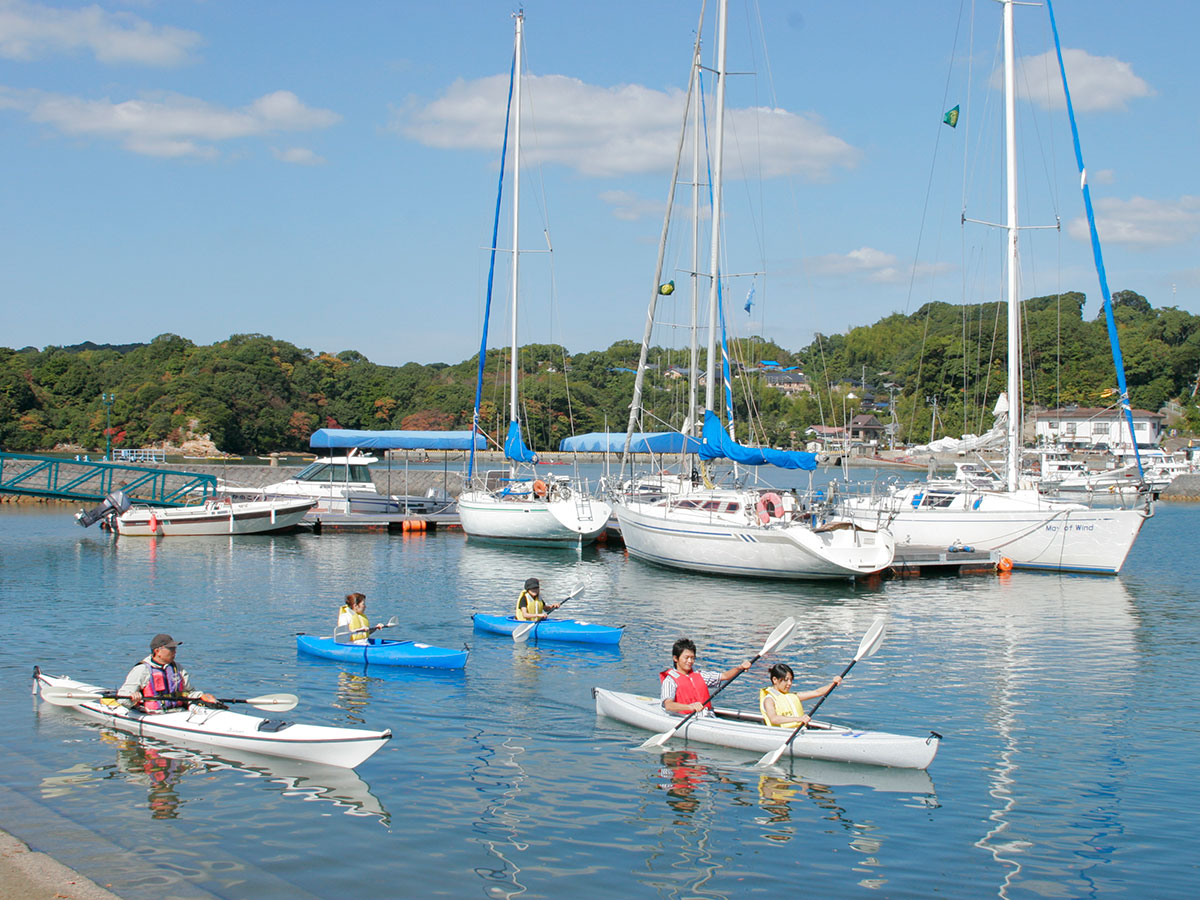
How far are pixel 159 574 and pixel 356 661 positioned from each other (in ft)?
51.7

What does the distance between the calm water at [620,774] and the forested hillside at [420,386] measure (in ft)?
209

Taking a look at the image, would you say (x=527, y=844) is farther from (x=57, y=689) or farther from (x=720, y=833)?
(x=57, y=689)

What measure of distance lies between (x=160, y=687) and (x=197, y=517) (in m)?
30.0

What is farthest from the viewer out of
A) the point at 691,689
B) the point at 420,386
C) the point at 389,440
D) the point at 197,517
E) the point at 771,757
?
the point at 420,386

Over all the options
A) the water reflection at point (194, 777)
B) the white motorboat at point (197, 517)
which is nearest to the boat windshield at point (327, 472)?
the white motorboat at point (197, 517)

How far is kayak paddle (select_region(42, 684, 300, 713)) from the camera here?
14.7 metres

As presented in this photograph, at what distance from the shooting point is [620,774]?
44.6 ft

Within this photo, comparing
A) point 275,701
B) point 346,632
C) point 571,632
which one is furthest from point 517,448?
point 275,701

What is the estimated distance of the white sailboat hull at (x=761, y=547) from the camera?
2909 cm

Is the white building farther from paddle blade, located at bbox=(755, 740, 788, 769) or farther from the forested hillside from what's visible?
paddle blade, located at bbox=(755, 740, 788, 769)

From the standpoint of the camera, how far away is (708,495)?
3228cm

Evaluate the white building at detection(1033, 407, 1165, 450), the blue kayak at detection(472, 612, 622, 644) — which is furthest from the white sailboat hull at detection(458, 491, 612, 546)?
the white building at detection(1033, 407, 1165, 450)

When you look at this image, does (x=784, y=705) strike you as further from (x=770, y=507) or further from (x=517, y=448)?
(x=517, y=448)

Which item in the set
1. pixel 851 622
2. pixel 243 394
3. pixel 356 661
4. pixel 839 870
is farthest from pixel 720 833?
pixel 243 394
